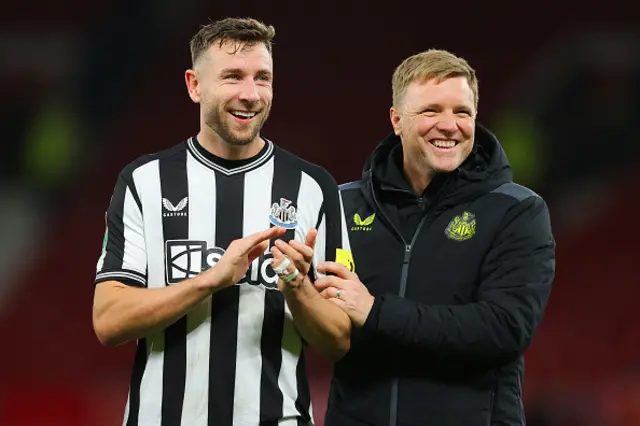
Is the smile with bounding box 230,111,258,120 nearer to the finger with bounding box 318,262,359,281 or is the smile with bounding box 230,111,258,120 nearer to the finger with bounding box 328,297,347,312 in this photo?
the finger with bounding box 318,262,359,281

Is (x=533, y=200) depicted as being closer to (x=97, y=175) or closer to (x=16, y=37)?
(x=97, y=175)

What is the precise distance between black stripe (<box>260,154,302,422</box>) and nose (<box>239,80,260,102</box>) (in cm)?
25

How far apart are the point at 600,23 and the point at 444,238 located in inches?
273

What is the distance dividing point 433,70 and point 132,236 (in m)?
1.07

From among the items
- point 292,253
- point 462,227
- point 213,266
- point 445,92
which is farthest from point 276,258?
point 445,92

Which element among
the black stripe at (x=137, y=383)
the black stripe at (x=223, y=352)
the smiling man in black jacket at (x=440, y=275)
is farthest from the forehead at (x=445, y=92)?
the black stripe at (x=137, y=383)

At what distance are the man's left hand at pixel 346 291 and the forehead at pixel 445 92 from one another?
62cm

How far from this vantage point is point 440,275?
297 cm

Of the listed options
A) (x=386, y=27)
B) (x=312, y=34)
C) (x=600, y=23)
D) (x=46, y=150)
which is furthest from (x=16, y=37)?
(x=600, y=23)

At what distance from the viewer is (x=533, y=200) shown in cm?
306

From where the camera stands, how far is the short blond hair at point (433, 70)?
305cm

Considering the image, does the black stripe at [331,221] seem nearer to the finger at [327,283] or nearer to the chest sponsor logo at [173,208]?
the finger at [327,283]

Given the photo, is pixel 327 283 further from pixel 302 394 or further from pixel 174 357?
pixel 174 357

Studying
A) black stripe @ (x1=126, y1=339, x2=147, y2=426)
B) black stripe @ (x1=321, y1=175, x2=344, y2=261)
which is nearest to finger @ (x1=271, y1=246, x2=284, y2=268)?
black stripe @ (x1=321, y1=175, x2=344, y2=261)
